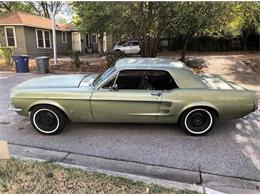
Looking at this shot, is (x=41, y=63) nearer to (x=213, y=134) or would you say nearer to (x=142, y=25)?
(x=142, y=25)

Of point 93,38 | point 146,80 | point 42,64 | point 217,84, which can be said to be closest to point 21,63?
point 42,64

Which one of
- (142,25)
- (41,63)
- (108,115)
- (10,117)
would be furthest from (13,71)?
(108,115)

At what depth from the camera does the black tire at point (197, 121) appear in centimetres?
487

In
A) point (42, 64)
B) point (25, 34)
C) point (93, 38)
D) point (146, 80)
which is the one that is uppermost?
point (25, 34)

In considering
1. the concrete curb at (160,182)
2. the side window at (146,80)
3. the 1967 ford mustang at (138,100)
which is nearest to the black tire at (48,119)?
the 1967 ford mustang at (138,100)

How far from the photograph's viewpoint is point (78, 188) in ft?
10.2

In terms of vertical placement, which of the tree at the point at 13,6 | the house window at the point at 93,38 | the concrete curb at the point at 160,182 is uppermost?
the tree at the point at 13,6

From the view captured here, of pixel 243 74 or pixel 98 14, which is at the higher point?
pixel 98 14

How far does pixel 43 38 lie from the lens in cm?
2303

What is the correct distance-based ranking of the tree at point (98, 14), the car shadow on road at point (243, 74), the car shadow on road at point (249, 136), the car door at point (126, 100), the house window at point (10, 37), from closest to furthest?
1. the car shadow on road at point (249, 136)
2. the car door at point (126, 100)
3. the tree at point (98, 14)
4. the car shadow on road at point (243, 74)
5. the house window at point (10, 37)

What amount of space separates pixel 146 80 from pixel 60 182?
250cm

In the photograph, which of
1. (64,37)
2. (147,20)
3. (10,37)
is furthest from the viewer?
(64,37)

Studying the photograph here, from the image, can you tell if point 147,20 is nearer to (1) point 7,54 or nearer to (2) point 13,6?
(1) point 7,54

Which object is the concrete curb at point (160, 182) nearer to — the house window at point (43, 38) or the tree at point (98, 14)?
the tree at point (98, 14)
